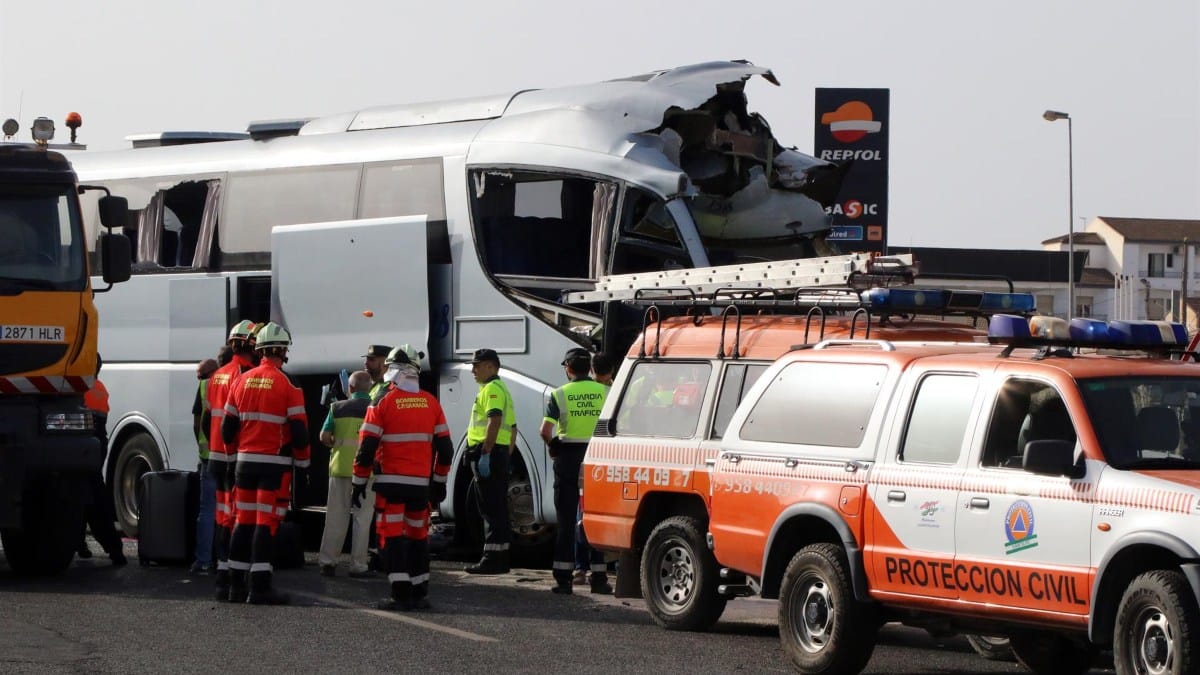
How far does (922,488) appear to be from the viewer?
9.75 m

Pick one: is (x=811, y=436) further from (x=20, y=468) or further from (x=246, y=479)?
(x=20, y=468)

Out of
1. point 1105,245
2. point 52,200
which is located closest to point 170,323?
point 52,200

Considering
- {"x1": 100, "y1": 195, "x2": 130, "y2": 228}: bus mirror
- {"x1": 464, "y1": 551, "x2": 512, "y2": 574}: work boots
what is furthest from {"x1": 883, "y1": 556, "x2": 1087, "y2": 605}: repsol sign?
{"x1": 100, "y1": 195, "x2": 130, "y2": 228}: bus mirror

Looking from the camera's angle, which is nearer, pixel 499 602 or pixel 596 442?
pixel 596 442

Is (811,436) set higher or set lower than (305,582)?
higher

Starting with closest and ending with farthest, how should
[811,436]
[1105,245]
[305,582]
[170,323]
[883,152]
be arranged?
[811,436], [305,582], [170,323], [883,152], [1105,245]

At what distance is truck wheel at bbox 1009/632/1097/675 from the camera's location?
34.1 feet

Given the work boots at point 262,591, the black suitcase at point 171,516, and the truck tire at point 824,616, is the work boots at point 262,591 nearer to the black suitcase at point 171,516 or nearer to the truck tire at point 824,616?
the black suitcase at point 171,516

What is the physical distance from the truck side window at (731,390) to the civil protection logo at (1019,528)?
3.02 metres

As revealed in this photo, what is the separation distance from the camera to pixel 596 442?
12.9 m

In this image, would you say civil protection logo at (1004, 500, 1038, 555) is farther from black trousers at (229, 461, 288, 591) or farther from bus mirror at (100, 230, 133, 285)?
bus mirror at (100, 230, 133, 285)

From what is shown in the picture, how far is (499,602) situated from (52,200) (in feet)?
16.4

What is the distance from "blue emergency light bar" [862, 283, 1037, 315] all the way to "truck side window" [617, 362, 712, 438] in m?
1.41

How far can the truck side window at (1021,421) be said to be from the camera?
30.5 ft
